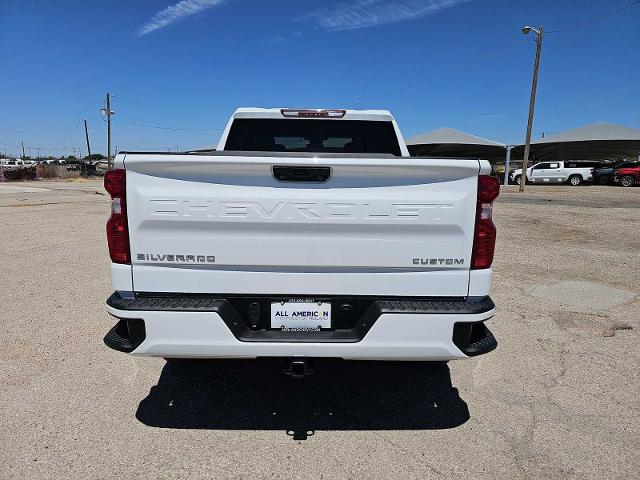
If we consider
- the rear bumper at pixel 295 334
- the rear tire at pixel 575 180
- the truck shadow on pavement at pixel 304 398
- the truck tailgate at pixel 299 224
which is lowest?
the rear tire at pixel 575 180

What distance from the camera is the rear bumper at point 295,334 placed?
8.14ft

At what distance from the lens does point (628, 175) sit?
30.4 m

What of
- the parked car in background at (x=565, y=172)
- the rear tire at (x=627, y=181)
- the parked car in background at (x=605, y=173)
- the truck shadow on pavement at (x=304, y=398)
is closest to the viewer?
the truck shadow on pavement at (x=304, y=398)

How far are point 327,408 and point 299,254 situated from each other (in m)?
1.24

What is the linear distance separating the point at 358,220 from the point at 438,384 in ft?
5.71

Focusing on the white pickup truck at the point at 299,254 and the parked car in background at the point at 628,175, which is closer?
the white pickup truck at the point at 299,254

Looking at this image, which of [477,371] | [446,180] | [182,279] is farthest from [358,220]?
[477,371]

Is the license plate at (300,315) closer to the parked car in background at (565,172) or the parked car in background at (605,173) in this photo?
the parked car in background at (565,172)

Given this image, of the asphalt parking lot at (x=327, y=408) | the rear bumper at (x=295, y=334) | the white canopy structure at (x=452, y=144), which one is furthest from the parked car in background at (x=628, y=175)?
the rear bumper at (x=295, y=334)

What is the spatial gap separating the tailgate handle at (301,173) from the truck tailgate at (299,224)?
3 cm

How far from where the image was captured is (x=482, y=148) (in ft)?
144

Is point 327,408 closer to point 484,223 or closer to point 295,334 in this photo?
point 295,334

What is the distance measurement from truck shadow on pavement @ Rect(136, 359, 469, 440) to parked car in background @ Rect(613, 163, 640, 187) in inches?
1319

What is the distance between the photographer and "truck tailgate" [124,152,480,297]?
7.99ft
